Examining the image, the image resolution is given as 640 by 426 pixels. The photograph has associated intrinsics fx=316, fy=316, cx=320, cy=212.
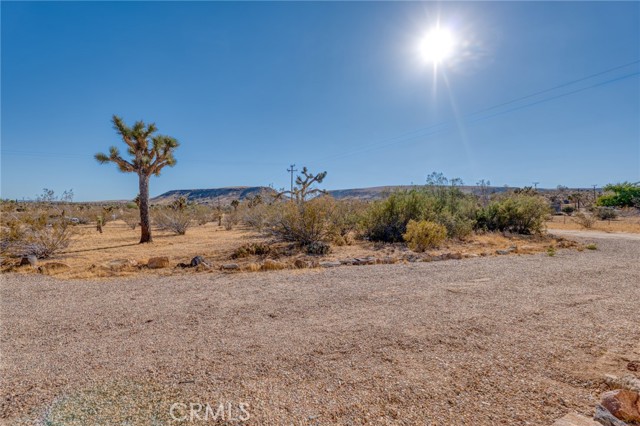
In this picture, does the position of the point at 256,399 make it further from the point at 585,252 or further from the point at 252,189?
the point at 252,189

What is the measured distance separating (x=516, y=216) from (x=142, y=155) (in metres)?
20.1

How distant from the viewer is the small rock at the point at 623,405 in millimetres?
2262

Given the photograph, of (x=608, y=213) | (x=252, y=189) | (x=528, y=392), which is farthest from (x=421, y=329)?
(x=252, y=189)

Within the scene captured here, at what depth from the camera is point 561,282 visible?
685cm

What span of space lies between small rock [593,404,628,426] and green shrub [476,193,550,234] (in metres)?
17.2

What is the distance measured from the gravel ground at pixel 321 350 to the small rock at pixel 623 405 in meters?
0.31

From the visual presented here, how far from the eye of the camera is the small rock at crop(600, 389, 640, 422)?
2.26m

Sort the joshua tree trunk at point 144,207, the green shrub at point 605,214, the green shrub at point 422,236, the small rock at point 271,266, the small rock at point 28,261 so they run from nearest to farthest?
the small rock at point 271,266 → the small rock at point 28,261 → the green shrub at point 422,236 → the joshua tree trunk at point 144,207 → the green shrub at point 605,214

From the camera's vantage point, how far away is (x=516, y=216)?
17.9 metres

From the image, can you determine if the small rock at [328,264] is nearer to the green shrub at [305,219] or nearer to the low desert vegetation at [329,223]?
the low desert vegetation at [329,223]

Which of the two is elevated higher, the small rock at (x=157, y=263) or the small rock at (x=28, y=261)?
the small rock at (x=28, y=261)

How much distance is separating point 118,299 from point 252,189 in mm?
106417

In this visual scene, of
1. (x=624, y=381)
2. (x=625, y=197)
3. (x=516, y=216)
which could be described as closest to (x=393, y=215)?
(x=516, y=216)

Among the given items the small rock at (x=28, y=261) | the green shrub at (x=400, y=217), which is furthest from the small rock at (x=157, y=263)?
the green shrub at (x=400, y=217)
